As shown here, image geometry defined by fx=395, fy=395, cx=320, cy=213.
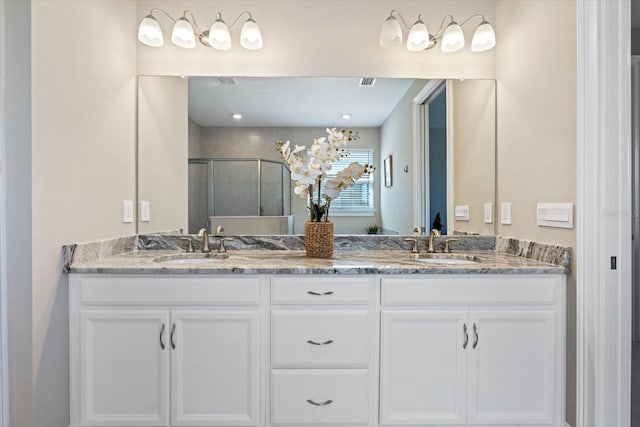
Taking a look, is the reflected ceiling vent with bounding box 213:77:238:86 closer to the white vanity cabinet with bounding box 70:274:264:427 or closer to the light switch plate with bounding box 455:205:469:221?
the white vanity cabinet with bounding box 70:274:264:427

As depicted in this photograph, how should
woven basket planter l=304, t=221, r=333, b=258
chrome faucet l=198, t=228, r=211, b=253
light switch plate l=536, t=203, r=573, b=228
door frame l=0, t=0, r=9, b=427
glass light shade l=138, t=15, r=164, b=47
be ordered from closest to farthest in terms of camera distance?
door frame l=0, t=0, r=9, b=427 → light switch plate l=536, t=203, r=573, b=228 → woven basket planter l=304, t=221, r=333, b=258 → glass light shade l=138, t=15, r=164, b=47 → chrome faucet l=198, t=228, r=211, b=253

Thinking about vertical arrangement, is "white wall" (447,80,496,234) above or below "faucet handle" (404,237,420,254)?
above

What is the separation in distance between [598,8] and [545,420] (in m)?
1.69

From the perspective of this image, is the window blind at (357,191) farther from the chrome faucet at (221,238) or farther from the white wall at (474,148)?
the chrome faucet at (221,238)

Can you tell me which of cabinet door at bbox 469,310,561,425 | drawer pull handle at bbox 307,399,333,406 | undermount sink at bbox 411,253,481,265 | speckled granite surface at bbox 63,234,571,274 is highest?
speckled granite surface at bbox 63,234,571,274

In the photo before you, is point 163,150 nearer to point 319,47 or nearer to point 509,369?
point 319,47

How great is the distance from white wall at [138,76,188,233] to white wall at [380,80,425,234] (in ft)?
3.91

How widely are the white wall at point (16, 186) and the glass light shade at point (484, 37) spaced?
2120 mm

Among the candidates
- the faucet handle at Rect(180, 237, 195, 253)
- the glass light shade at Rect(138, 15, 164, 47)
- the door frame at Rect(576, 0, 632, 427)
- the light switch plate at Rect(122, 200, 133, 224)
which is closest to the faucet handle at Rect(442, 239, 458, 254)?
the door frame at Rect(576, 0, 632, 427)

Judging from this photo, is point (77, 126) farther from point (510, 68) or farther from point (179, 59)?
point (510, 68)

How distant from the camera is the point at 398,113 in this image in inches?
A: 93.6

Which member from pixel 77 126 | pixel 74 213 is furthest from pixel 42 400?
pixel 77 126

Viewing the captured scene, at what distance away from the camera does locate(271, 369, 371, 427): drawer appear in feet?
5.53

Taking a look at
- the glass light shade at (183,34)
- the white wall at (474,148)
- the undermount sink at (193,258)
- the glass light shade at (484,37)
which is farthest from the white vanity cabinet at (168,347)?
the glass light shade at (484,37)
